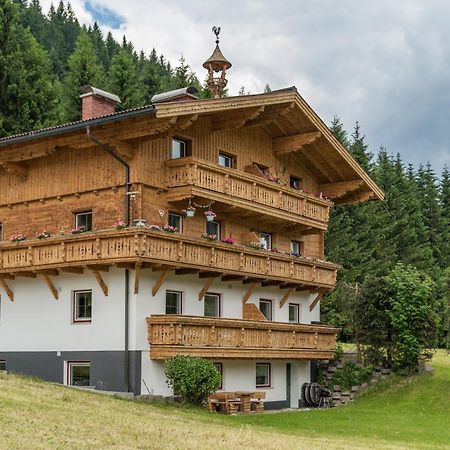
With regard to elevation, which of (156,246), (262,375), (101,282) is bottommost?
(262,375)

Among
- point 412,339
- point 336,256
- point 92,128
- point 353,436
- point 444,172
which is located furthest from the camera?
point 444,172

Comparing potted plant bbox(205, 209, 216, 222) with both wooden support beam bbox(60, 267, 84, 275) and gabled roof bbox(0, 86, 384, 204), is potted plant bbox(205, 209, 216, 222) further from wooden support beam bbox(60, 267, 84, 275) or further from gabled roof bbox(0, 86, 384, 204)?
wooden support beam bbox(60, 267, 84, 275)

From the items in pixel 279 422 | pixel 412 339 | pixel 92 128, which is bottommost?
pixel 279 422

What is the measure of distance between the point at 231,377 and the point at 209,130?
909 cm

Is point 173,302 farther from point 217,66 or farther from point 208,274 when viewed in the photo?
point 217,66

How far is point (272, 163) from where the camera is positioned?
34.4m

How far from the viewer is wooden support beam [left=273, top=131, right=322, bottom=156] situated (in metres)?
33.8

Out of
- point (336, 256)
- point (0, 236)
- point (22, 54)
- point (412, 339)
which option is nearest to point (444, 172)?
point (336, 256)

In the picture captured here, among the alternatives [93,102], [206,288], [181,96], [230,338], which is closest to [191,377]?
[230,338]

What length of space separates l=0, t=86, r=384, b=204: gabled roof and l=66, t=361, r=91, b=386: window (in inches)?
293

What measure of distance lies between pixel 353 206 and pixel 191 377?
128ft

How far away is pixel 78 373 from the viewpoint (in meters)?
27.7

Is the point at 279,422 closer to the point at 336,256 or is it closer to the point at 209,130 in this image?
the point at 209,130

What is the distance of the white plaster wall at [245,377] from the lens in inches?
1039
